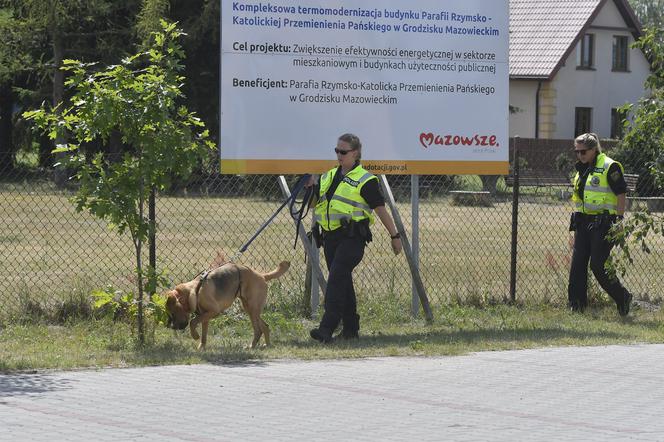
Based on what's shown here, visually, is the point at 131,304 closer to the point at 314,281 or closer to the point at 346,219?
the point at 346,219

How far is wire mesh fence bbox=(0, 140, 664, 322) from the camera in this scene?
13312 mm

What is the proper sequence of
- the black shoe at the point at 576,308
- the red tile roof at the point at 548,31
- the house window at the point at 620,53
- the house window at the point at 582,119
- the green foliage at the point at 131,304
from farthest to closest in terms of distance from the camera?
1. the house window at the point at 620,53
2. the house window at the point at 582,119
3. the red tile roof at the point at 548,31
4. the black shoe at the point at 576,308
5. the green foliage at the point at 131,304

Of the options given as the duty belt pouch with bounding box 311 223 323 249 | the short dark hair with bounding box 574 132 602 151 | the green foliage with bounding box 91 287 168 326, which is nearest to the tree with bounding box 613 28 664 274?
the short dark hair with bounding box 574 132 602 151

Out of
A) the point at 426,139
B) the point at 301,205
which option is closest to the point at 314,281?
the point at 301,205

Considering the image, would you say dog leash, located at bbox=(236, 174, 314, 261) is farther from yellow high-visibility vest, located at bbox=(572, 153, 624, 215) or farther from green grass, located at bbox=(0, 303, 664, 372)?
yellow high-visibility vest, located at bbox=(572, 153, 624, 215)

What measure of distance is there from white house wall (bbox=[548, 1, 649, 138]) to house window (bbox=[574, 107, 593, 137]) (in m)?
0.19

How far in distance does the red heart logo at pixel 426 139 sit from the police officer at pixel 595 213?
5.04 ft

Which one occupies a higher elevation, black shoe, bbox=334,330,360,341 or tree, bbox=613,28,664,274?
tree, bbox=613,28,664,274

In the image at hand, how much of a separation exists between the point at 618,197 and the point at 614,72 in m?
40.9

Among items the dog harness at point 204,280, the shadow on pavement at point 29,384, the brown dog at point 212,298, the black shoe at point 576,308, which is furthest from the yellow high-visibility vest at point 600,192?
the shadow on pavement at point 29,384

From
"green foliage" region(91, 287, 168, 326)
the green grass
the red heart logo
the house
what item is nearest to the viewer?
the green grass

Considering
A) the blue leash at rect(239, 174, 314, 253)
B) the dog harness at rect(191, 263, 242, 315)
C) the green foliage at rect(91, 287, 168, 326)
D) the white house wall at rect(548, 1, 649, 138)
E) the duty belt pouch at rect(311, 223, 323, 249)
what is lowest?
the green foliage at rect(91, 287, 168, 326)

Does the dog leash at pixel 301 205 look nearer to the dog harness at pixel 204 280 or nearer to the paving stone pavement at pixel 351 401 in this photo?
the dog harness at pixel 204 280

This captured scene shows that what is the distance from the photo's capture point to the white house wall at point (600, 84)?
5000cm
